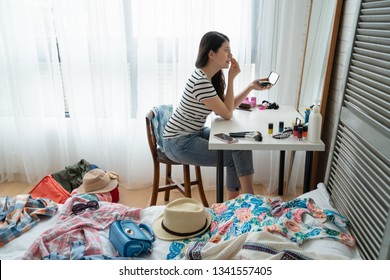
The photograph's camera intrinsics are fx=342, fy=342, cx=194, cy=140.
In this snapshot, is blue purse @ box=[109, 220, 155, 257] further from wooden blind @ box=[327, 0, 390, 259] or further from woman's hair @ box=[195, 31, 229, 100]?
woman's hair @ box=[195, 31, 229, 100]

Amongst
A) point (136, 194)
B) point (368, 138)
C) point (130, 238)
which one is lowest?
point (136, 194)

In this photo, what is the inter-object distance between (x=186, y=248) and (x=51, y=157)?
216cm

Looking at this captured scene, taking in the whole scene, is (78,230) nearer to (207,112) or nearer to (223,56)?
(207,112)

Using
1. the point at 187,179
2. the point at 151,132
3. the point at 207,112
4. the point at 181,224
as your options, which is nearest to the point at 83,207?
the point at 181,224

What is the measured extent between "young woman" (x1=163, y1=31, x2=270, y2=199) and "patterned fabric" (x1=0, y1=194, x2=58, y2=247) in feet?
2.88

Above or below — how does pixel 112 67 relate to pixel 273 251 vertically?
above

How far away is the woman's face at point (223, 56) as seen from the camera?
2.17m

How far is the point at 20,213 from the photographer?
171cm

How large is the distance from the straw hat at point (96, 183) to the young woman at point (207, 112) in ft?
2.15

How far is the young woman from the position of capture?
2.15 m

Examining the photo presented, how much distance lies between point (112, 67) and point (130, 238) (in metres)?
1.71

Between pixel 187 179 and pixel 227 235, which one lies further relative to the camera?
pixel 187 179
